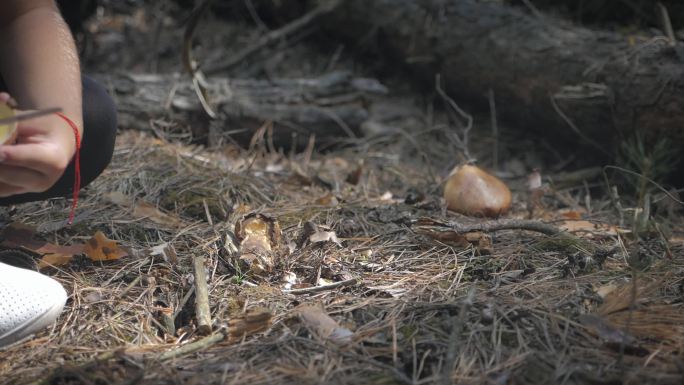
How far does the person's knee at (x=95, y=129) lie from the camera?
1.85 metres

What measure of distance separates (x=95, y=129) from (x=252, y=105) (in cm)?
124

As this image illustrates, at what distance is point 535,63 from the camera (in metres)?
3.04

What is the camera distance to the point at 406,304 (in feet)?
5.09

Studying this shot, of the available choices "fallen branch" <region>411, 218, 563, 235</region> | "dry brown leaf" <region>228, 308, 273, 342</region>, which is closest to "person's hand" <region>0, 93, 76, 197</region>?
"dry brown leaf" <region>228, 308, 273, 342</region>

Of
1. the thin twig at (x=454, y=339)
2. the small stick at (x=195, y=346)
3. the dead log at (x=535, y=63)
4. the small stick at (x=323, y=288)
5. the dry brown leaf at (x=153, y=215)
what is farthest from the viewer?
the dead log at (x=535, y=63)

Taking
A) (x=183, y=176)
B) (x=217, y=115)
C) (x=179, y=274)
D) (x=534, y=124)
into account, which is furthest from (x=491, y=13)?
(x=179, y=274)

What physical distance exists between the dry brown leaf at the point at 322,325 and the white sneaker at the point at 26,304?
0.58 m

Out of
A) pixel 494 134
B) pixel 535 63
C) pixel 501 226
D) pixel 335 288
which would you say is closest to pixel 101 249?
pixel 335 288

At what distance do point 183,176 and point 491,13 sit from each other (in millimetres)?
1921

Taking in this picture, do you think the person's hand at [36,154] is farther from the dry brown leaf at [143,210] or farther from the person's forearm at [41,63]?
the dry brown leaf at [143,210]

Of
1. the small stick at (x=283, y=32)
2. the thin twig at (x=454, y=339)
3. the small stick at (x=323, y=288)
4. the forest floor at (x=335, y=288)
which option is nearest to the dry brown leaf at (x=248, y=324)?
the forest floor at (x=335, y=288)

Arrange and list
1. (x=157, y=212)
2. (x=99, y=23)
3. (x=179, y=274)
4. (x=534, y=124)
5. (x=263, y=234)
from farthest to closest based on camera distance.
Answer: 1. (x=99, y=23)
2. (x=534, y=124)
3. (x=157, y=212)
4. (x=263, y=234)
5. (x=179, y=274)

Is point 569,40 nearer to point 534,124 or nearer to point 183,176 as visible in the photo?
point 534,124

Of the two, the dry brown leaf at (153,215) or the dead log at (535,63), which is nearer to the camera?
the dry brown leaf at (153,215)
